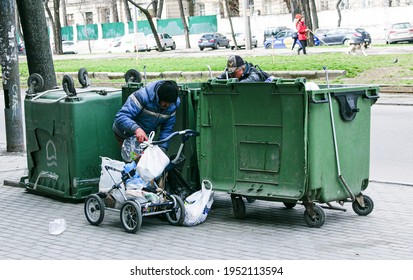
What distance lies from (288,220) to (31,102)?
335 cm

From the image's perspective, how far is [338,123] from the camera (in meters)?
7.76

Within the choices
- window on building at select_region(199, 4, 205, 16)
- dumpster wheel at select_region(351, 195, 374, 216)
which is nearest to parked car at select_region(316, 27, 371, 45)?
window on building at select_region(199, 4, 205, 16)

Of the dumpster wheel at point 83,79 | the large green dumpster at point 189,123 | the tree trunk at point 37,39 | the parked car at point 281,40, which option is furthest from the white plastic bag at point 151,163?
the parked car at point 281,40

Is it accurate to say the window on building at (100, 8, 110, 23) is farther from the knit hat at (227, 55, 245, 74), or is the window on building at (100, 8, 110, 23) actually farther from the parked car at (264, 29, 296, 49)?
the knit hat at (227, 55, 245, 74)

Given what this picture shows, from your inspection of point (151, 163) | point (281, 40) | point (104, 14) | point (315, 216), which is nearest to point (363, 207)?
point (315, 216)

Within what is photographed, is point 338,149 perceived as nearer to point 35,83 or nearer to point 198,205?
point 198,205

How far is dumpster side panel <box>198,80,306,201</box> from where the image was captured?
7.57 meters

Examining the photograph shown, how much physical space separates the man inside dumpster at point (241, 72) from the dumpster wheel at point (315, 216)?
1480mm

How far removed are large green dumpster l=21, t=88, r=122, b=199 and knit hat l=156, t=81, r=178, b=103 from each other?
130 centimetres

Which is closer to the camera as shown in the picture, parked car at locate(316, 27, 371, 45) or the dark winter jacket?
the dark winter jacket

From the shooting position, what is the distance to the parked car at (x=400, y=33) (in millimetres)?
47344

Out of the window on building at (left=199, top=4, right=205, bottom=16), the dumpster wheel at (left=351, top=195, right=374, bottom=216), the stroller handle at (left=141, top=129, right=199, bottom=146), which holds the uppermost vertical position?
Answer: the stroller handle at (left=141, top=129, right=199, bottom=146)

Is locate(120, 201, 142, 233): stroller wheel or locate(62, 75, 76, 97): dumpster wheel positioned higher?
locate(62, 75, 76, 97): dumpster wheel

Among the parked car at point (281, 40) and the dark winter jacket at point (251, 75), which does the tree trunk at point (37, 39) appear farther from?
the parked car at point (281, 40)
